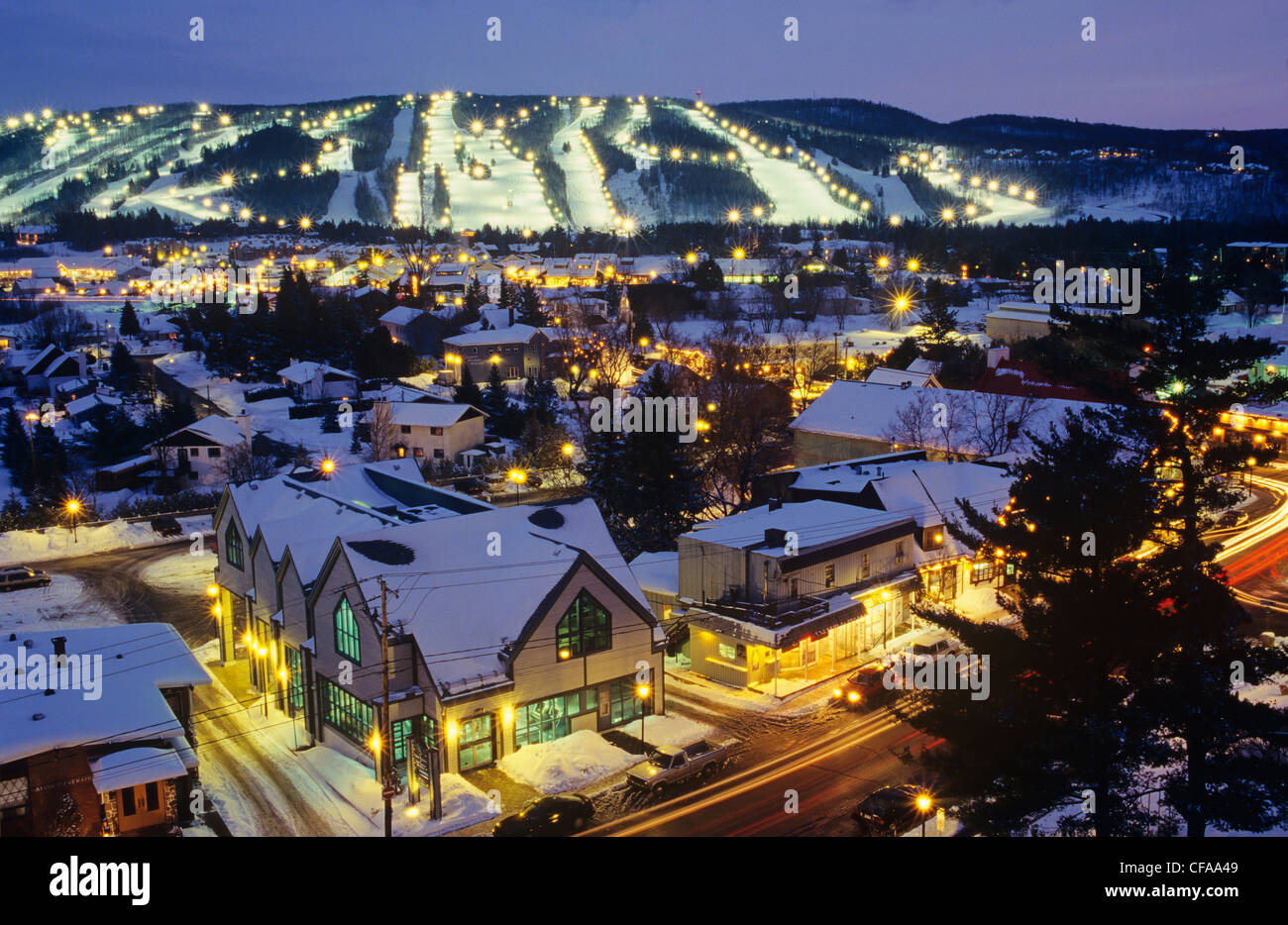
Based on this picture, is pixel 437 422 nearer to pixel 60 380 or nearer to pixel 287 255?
pixel 60 380

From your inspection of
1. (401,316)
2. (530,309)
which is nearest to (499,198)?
(530,309)

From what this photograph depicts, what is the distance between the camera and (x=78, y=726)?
14.7 m

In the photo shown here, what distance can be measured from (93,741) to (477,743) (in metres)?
6.06

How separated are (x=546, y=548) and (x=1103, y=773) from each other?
37.4 ft

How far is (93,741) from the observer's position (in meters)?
14.6

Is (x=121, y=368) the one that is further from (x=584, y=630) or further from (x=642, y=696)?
(x=642, y=696)

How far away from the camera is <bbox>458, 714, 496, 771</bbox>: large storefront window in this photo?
17.0 metres

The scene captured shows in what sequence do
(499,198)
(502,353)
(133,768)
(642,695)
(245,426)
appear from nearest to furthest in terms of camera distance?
(133,768) → (642,695) → (245,426) → (502,353) → (499,198)

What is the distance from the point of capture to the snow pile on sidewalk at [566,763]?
54.3ft

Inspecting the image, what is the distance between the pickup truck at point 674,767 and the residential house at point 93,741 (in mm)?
7219

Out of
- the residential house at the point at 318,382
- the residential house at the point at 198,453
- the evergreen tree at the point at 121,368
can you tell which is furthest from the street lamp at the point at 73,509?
the evergreen tree at the point at 121,368

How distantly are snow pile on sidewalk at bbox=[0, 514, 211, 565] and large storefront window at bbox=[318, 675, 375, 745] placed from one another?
61.7 ft
